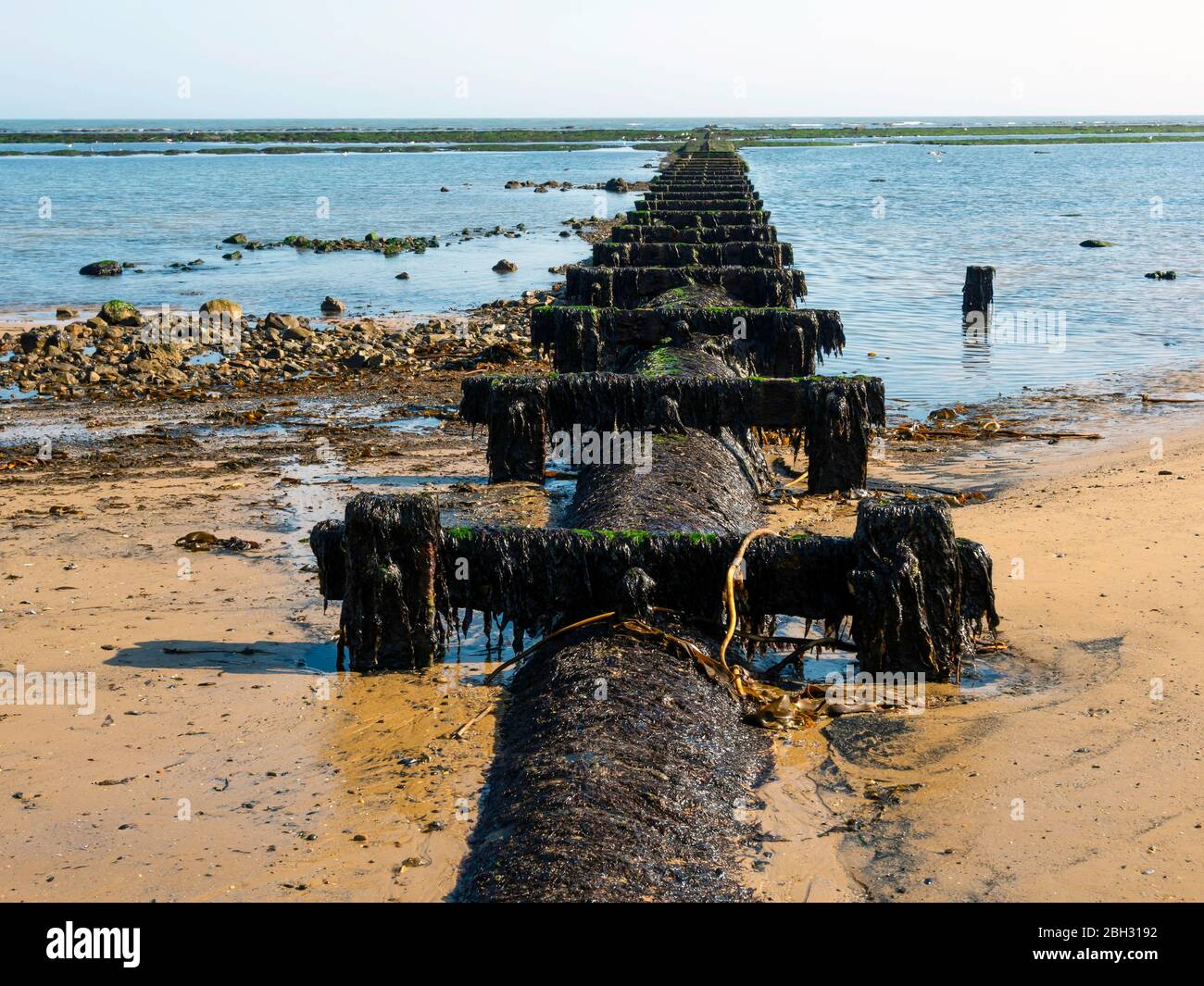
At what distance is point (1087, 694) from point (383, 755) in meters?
4.33

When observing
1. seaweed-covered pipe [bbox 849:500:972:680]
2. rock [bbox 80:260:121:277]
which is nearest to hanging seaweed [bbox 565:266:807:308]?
seaweed-covered pipe [bbox 849:500:972:680]

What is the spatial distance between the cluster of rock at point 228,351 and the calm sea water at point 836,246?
371 cm

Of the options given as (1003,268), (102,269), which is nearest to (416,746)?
(1003,268)

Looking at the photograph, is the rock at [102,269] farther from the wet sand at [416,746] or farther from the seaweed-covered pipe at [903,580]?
the seaweed-covered pipe at [903,580]

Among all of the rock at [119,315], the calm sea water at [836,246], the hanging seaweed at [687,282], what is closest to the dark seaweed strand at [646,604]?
the hanging seaweed at [687,282]

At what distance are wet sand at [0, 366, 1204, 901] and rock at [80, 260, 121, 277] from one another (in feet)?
87.6

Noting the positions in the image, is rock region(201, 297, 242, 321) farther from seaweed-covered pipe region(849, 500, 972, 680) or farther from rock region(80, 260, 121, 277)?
seaweed-covered pipe region(849, 500, 972, 680)

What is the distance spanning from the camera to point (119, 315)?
1014 inches

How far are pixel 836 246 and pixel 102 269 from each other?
22.8 meters

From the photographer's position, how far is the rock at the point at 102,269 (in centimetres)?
3602

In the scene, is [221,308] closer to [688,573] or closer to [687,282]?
[687,282]

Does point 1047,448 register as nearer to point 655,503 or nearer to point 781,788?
point 655,503

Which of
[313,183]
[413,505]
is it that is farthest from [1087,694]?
[313,183]
